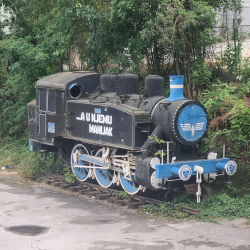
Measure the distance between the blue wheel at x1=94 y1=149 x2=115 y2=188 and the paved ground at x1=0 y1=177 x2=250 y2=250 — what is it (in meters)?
1.01

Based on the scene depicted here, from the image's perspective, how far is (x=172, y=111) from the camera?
8.99 meters

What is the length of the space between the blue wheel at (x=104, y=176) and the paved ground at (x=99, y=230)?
1.01 meters

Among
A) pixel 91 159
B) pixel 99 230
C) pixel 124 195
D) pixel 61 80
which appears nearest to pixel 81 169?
pixel 91 159

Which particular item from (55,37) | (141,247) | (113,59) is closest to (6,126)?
(55,37)

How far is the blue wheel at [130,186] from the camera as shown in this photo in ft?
32.2

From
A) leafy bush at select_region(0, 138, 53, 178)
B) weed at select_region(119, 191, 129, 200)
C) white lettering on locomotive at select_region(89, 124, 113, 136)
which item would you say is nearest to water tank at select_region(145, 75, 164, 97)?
white lettering on locomotive at select_region(89, 124, 113, 136)

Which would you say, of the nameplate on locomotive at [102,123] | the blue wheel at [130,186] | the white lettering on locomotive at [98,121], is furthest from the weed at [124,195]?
the white lettering on locomotive at [98,121]

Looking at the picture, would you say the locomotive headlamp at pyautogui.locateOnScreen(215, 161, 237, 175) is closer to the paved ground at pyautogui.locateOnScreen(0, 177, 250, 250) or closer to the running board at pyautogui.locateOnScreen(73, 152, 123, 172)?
the paved ground at pyautogui.locateOnScreen(0, 177, 250, 250)

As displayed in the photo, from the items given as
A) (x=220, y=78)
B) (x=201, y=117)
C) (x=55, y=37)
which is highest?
(x=55, y=37)

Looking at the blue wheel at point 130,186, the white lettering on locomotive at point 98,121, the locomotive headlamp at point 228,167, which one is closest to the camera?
the locomotive headlamp at point 228,167

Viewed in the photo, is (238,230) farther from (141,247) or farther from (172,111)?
(172,111)

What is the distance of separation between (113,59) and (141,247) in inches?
315

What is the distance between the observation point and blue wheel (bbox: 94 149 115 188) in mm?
10758

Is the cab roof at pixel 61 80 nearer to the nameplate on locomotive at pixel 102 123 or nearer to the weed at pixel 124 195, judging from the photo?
the nameplate on locomotive at pixel 102 123
